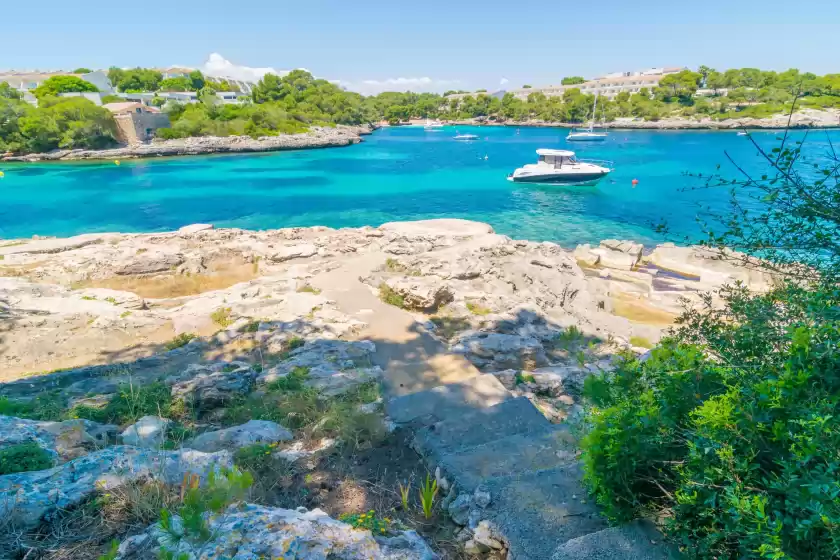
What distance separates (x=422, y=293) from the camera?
1268cm

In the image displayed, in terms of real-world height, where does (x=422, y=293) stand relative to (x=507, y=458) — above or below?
below

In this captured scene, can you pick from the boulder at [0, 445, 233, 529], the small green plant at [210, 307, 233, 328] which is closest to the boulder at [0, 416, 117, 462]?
the boulder at [0, 445, 233, 529]

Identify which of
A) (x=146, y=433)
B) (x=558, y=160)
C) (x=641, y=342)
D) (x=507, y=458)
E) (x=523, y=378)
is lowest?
(x=641, y=342)

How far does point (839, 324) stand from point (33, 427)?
7.70 m

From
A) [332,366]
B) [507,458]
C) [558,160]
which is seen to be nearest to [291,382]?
[332,366]

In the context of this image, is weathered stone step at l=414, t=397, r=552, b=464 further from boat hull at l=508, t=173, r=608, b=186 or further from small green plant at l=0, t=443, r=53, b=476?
boat hull at l=508, t=173, r=608, b=186

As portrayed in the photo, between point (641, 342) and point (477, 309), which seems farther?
point (477, 309)

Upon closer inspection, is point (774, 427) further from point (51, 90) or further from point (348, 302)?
point (51, 90)

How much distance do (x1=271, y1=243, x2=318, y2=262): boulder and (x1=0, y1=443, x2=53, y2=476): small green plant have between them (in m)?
13.7

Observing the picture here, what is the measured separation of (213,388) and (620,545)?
6664 mm

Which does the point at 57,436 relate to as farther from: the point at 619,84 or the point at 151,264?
the point at 619,84

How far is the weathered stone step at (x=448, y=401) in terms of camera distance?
6.87m

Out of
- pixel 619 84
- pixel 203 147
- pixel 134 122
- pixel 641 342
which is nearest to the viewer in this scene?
pixel 641 342

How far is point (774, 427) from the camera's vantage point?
252 centimetres
